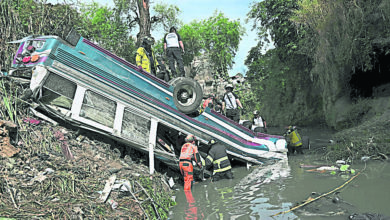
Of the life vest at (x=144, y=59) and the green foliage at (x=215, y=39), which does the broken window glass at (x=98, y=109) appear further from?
the green foliage at (x=215, y=39)

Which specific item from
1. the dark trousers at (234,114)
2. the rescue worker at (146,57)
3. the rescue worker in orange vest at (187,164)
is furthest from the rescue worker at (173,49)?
the rescue worker in orange vest at (187,164)

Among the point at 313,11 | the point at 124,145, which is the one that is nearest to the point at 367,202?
the point at 124,145

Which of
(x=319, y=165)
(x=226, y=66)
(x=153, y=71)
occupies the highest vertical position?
(x=226, y=66)

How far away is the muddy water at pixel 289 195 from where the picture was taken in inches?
193

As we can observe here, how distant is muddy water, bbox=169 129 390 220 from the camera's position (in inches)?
193

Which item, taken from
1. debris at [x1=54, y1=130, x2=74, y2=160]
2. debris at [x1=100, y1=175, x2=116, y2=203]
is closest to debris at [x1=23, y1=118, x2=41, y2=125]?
debris at [x1=54, y1=130, x2=74, y2=160]

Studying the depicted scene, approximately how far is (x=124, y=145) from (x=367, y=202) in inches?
190

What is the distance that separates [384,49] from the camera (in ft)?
39.1

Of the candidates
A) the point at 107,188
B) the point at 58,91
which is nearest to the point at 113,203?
the point at 107,188

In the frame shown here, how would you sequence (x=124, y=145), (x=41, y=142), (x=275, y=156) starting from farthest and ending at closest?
(x=275, y=156) < (x=124, y=145) < (x=41, y=142)

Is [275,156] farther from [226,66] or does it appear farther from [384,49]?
[226,66]

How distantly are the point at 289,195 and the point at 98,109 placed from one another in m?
4.05

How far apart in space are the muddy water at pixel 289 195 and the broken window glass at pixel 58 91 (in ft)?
9.52

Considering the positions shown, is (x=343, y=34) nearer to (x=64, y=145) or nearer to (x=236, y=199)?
(x=236, y=199)
